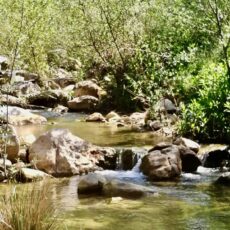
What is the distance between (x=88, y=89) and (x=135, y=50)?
11.5 ft

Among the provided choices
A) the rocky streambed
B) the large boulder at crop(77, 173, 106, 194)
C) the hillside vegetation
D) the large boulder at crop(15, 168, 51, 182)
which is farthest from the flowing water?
the hillside vegetation

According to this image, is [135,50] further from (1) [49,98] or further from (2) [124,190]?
(2) [124,190]

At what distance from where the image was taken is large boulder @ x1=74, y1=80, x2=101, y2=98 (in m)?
20.8

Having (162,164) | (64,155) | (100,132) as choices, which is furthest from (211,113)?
(64,155)

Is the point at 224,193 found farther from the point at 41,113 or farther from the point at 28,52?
the point at 28,52

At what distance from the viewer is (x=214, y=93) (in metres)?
13.8

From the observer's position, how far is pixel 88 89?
2095 centimetres

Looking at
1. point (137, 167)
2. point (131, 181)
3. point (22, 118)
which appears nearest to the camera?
point (131, 181)

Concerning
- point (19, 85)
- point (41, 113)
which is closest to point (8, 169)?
point (41, 113)

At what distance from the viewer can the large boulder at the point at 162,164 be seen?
10.5 metres

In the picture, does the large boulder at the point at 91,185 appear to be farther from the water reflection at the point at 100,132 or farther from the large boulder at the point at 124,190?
the water reflection at the point at 100,132

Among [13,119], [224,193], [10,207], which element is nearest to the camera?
[10,207]

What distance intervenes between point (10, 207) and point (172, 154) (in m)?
6.74

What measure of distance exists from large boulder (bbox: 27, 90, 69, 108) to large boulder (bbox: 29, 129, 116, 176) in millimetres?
9377
